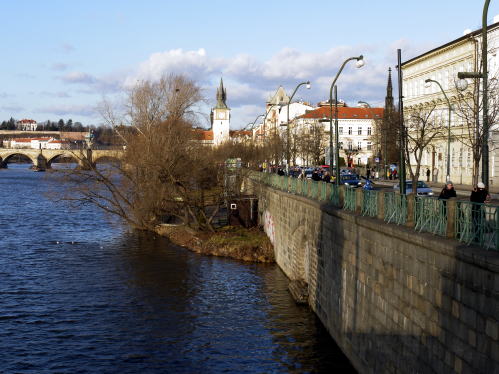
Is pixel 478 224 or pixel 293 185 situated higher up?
pixel 478 224

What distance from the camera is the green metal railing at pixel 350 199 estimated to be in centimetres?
1945

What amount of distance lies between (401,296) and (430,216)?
1870 mm

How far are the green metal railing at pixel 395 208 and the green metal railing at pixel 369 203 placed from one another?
878mm

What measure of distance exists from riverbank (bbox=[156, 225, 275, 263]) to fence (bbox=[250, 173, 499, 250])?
15.2 meters

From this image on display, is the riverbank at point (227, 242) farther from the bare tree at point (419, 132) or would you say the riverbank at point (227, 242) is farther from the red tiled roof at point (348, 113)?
the red tiled roof at point (348, 113)

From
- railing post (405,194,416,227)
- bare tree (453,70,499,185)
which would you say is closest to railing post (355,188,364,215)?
bare tree (453,70,499,185)

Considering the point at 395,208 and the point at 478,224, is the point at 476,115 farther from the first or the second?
the point at 478,224

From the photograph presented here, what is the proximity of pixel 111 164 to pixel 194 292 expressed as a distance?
1940 cm

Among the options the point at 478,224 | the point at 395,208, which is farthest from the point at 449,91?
the point at 478,224

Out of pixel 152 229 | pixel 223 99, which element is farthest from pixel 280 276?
pixel 223 99

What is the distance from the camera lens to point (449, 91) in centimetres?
5675

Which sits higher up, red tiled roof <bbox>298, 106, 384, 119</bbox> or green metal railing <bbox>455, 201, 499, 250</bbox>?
red tiled roof <bbox>298, 106, 384, 119</bbox>

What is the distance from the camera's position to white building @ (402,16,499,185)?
164 ft

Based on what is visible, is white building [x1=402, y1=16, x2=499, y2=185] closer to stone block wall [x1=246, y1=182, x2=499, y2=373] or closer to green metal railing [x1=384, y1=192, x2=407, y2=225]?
stone block wall [x1=246, y1=182, x2=499, y2=373]
